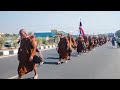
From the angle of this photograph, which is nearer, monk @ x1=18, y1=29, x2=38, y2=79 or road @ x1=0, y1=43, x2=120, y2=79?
monk @ x1=18, y1=29, x2=38, y2=79

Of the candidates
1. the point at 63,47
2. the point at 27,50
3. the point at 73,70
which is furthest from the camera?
the point at 63,47

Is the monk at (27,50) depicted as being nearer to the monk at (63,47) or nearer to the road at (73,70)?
the road at (73,70)

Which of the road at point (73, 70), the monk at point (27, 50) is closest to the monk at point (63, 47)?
the road at point (73, 70)

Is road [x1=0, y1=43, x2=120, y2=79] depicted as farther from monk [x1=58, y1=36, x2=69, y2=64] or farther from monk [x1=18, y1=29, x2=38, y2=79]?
monk [x1=18, y1=29, x2=38, y2=79]

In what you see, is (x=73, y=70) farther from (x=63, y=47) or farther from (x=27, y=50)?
(x=63, y=47)

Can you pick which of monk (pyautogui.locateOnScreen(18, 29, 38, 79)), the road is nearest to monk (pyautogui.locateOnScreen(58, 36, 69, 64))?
the road

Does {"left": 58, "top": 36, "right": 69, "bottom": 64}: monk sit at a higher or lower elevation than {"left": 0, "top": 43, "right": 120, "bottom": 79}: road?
higher

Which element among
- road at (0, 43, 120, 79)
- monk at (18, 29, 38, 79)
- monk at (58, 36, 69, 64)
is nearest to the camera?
monk at (18, 29, 38, 79)

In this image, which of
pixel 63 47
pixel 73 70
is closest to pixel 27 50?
pixel 73 70
